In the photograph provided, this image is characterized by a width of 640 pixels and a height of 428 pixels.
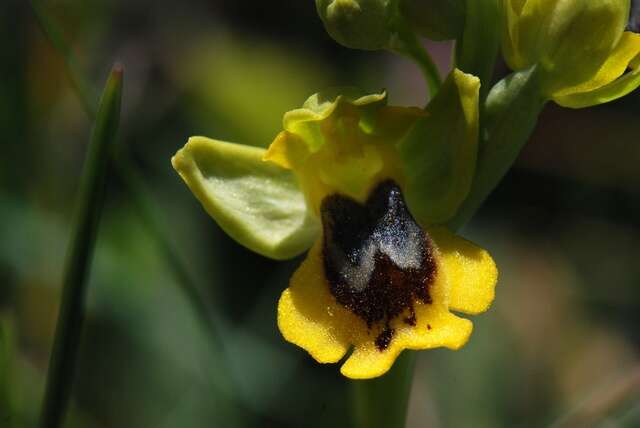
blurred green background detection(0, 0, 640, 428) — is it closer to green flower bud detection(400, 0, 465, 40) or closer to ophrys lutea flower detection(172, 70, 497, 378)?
ophrys lutea flower detection(172, 70, 497, 378)

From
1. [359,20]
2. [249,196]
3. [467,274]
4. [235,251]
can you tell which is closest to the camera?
[359,20]

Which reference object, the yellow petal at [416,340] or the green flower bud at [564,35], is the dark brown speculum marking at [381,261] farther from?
the green flower bud at [564,35]

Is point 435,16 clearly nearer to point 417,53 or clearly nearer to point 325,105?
point 417,53

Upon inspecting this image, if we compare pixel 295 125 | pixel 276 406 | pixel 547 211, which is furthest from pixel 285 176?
pixel 547 211

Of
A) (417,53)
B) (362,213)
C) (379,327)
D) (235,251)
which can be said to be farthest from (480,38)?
(235,251)

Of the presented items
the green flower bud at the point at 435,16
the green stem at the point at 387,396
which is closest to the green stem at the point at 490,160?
the green stem at the point at 387,396
